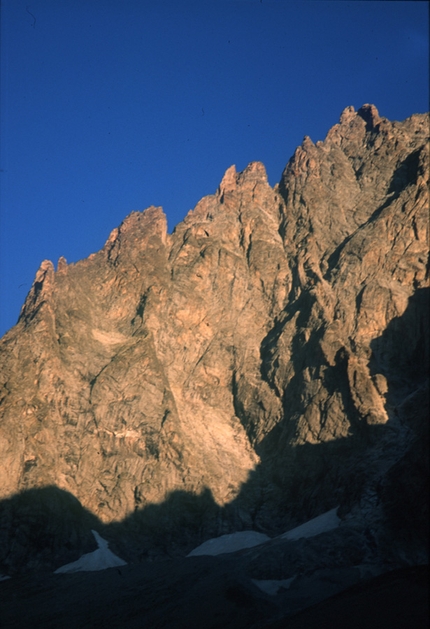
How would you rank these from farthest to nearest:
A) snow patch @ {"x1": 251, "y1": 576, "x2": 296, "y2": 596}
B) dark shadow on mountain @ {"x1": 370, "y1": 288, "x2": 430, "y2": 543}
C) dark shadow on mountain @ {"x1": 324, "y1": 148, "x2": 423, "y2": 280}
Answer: dark shadow on mountain @ {"x1": 324, "y1": 148, "x2": 423, "y2": 280}
dark shadow on mountain @ {"x1": 370, "y1": 288, "x2": 430, "y2": 543}
snow patch @ {"x1": 251, "y1": 576, "x2": 296, "y2": 596}

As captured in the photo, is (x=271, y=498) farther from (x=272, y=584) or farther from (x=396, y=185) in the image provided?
(x=396, y=185)

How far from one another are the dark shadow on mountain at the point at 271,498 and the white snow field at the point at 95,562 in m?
1.03

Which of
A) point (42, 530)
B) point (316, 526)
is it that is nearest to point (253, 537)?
point (316, 526)

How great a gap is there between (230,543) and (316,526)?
38.8 feet

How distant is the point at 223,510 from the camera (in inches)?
3757

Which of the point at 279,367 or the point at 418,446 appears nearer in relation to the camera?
the point at 418,446

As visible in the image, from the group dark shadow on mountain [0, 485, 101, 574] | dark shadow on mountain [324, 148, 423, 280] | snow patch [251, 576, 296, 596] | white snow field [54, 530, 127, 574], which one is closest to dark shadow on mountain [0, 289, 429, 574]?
dark shadow on mountain [0, 485, 101, 574]

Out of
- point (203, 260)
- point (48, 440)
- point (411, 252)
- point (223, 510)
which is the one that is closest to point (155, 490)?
point (223, 510)

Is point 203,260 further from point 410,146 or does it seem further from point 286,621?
point 286,621

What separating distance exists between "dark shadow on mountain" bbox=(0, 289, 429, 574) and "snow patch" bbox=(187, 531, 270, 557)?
4.25 ft

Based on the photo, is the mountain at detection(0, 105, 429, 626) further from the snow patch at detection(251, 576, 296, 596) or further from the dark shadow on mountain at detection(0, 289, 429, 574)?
the snow patch at detection(251, 576, 296, 596)

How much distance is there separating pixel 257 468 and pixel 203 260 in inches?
1618

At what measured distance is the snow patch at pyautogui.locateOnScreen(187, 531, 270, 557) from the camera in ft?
288

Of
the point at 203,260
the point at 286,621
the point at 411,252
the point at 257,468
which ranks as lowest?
the point at 286,621
